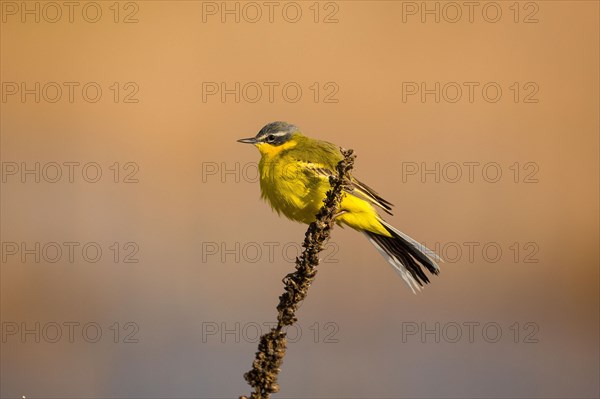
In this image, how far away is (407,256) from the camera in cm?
150

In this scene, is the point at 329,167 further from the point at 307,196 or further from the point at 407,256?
the point at 407,256

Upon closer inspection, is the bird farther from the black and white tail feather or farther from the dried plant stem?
the dried plant stem

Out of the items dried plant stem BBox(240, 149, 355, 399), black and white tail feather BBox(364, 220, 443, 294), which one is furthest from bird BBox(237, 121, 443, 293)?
dried plant stem BBox(240, 149, 355, 399)

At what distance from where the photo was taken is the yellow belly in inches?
61.3

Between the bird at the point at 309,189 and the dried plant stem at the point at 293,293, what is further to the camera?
the bird at the point at 309,189

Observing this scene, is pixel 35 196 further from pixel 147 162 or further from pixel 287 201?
pixel 287 201

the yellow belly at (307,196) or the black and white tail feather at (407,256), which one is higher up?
the yellow belly at (307,196)

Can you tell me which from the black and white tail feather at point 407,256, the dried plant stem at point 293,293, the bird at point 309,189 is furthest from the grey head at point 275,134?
the dried plant stem at point 293,293

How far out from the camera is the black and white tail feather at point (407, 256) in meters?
1.43

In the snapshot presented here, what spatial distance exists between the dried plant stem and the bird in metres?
0.52

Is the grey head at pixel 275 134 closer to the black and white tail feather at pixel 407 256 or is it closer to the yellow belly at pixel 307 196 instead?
the yellow belly at pixel 307 196

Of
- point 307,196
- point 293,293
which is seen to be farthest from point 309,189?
point 293,293

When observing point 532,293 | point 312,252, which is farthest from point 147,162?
point 312,252

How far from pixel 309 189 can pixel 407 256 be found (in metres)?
0.23
